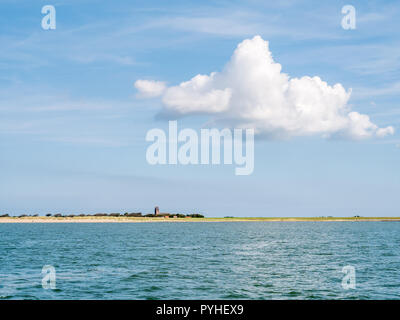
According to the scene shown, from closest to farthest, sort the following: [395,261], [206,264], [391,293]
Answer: [391,293] → [206,264] → [395,261]

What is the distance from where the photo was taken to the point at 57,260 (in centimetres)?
5428

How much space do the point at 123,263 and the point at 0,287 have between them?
1764 cm

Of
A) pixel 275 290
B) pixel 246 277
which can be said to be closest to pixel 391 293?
pixel 275 290

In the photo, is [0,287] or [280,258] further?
[280,258]

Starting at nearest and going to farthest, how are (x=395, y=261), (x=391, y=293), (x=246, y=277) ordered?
(x=391, y=293) → (x=246, y=277) → (x=395, y=261)
